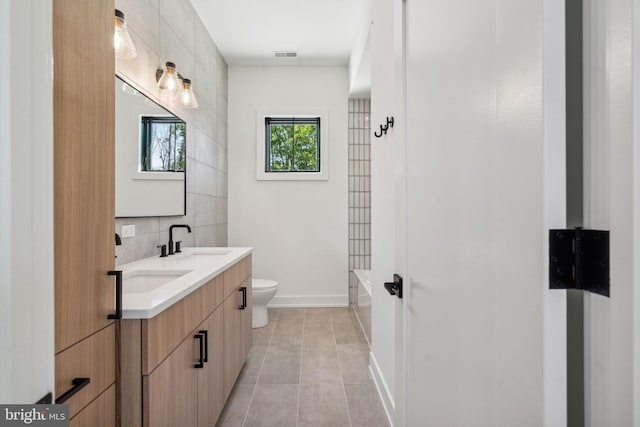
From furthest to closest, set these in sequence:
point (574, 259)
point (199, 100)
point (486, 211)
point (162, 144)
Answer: point (199, 100), point (162, 144), point (486, 211), point (574, 259)

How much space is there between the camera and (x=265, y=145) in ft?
12.7

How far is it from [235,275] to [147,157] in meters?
0.93

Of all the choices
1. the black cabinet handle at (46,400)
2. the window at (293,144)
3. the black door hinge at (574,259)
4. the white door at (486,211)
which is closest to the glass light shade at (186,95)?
the window at (293,144)

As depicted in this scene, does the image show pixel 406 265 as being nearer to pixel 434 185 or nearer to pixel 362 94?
pixel 434 185

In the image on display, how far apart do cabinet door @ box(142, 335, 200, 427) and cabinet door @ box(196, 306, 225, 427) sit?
0.07m

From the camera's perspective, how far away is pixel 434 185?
912 mm

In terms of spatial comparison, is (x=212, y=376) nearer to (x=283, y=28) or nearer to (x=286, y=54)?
(x=283, y=28)

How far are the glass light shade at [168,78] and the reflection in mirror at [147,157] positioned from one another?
0.48ft

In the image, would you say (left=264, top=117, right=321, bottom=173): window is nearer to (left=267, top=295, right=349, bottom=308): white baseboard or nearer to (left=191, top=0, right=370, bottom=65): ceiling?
(left=191, top=0, right=370, bottom=65): ceiling

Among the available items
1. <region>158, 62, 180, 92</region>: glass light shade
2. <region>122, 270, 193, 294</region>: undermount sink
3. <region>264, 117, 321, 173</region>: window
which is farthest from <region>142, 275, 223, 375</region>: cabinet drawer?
<region>264, 117, 321, 173</region>: window

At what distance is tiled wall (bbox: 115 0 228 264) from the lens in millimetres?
1845

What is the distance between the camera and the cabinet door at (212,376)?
4.64ft

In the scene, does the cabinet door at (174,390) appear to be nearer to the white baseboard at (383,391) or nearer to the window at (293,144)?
the white baseboard at (383,391)

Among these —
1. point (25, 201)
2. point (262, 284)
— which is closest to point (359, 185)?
point (262, 284)
